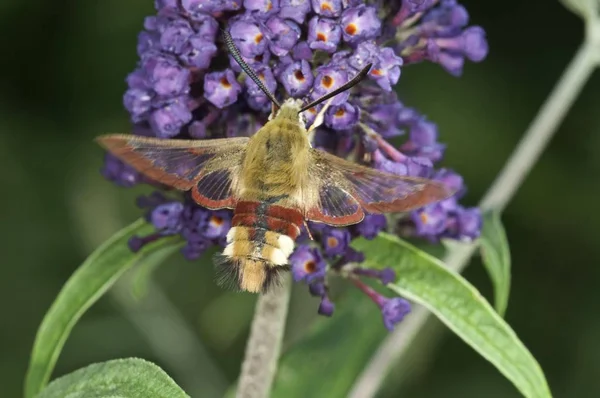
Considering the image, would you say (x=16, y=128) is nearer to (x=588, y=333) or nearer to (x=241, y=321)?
(x=241, y=321)

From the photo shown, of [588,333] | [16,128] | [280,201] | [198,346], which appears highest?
[280,201]

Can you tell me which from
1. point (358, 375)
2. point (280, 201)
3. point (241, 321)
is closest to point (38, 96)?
point (241, 321)

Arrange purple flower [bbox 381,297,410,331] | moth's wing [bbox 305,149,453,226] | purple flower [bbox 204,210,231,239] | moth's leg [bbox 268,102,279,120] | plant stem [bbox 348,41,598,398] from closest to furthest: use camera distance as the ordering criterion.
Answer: moth's wing [bbox 305,149,453,226]
moth's leg [bbox 268,102,279,120]
purple flower [bbox 204,210,231,239]
purple flower [bbox 381,297,410,331]
plant stem [bbox 348,41,598,398]

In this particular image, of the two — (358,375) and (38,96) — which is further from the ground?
(358,375)

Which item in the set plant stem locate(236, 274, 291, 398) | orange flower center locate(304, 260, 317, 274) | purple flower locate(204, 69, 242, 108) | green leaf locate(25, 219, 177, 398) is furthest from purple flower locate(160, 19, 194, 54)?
plant stem locate(236, 274, 291, 398)

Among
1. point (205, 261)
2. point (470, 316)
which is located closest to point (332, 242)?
point (470, 316)

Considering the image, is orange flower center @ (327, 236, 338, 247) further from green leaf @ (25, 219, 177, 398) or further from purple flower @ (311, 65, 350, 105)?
green leaf @ (25, 219, 177, 398)
